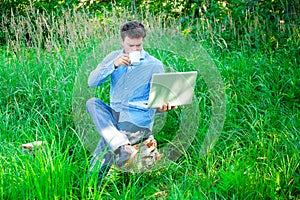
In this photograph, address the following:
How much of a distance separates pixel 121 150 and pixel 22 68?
2103 mm

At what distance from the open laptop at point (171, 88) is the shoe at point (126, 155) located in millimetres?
326

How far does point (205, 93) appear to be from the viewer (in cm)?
431

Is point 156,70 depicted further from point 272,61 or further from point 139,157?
point 272,61

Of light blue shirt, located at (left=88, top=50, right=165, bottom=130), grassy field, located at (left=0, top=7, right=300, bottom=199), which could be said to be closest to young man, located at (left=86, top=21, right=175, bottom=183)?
light blue shirt, located at (left=88, top=50, right=165, bottom=130)

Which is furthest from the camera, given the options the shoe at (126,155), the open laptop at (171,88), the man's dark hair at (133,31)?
the shoe at (126,155)

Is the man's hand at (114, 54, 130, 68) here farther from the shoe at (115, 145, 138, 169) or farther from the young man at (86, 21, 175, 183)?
the shoe at (115, 145, 138, 169)

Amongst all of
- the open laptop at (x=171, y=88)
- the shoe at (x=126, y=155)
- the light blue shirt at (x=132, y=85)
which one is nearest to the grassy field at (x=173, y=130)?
the shoe at (x=126, y=155)

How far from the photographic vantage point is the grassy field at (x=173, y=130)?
3016 millimetres

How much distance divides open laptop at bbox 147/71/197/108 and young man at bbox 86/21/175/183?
66mm

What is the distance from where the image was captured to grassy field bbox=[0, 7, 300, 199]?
3016mm

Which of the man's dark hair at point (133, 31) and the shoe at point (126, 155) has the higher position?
the man's dark hair at point (133, 31)

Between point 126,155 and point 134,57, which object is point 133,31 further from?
point 126,155

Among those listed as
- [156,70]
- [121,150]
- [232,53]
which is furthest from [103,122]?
[232,53]

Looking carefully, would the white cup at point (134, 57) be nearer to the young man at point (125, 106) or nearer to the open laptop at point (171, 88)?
the young man at point (125, 106)
